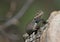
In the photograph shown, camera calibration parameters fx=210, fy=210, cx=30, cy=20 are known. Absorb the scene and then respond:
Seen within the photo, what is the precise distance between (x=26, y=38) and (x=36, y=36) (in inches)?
2.0

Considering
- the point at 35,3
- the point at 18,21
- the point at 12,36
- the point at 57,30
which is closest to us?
the point at 57,30

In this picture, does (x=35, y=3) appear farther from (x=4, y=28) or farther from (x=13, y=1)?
(x=4, y=28)

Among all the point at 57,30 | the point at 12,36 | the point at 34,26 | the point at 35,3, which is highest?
the point at 35,3

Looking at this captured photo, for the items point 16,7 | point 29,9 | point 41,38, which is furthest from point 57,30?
point 16,7

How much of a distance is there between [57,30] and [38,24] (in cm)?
15

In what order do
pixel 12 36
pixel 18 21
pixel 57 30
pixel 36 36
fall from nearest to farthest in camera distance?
pixel 57 30 < pixel 36 36 < pixel 12 36 < pixel 18 21

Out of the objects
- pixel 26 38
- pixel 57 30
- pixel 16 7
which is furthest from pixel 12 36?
pixel 57 30

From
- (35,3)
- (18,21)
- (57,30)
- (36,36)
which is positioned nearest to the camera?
(57,30)

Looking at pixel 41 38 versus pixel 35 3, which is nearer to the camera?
pixel 41 38

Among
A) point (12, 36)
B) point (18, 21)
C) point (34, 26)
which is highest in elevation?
point (18, 21)

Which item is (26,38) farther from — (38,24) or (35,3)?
(35,3)

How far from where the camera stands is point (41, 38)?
75 centimetres

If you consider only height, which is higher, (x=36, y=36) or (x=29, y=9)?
(x=29, y=9)

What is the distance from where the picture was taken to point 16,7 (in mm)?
1691
